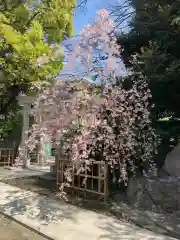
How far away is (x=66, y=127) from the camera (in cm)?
563

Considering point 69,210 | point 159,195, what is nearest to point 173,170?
point 159,195

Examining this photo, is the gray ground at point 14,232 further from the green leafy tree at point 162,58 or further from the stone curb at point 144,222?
the green leafy tree at point 162,58

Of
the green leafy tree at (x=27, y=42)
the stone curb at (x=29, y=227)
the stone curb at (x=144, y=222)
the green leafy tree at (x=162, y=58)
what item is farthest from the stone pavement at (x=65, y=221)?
the green leafy tree at (x=27, y=42)

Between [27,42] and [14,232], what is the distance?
8601 mm

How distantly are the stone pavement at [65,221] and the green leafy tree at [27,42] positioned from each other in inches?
239

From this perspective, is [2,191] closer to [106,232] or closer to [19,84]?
[106,232]

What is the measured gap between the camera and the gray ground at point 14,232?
4.24 metres

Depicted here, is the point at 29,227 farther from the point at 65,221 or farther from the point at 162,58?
the point at 162,58

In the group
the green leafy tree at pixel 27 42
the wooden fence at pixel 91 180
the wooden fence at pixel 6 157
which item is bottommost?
the wooden fence at pixel 91 180

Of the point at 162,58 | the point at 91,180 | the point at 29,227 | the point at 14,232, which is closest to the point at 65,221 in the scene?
the point at 29,227

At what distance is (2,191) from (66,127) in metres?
2.71

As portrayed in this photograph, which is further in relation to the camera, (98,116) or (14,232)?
(98,116)

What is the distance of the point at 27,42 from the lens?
11508 mm

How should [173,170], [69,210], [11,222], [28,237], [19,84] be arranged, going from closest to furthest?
[28,237] → [11,222] → [69,210] → [173,170] → [19,84]
